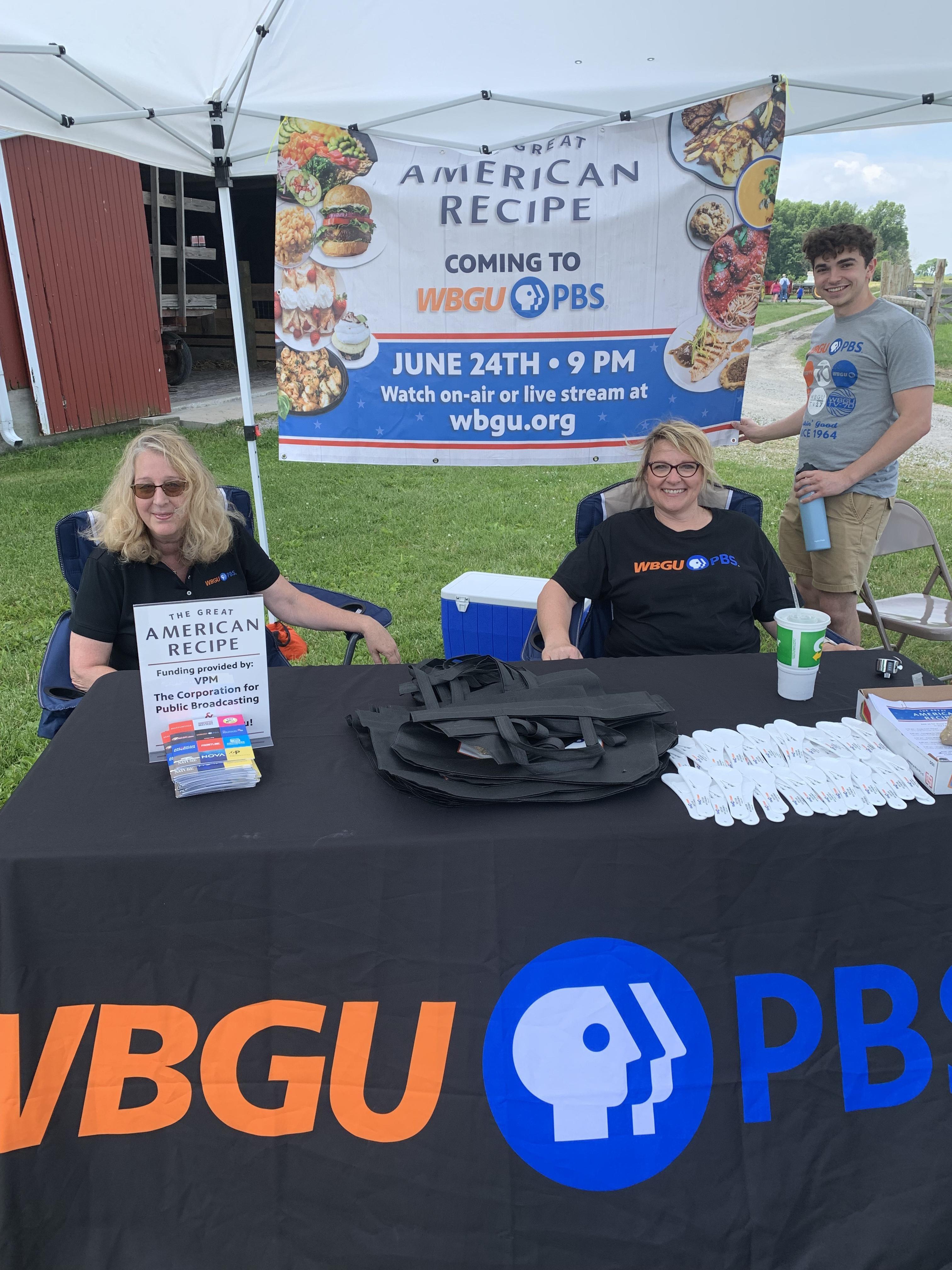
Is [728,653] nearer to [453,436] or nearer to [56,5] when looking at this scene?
[453,436]

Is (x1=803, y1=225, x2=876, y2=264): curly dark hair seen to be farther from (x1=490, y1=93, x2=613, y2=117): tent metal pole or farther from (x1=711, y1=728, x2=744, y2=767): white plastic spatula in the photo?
(x1=711, y1=728, x2=744, y2=767): white plastic spatula

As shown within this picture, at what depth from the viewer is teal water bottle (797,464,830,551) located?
9.89 feet

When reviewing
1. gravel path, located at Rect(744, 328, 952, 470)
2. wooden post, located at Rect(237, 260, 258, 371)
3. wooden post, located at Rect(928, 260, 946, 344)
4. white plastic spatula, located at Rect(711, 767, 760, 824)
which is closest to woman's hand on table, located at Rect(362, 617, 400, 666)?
white plastic spatula, located at Rect(711, 767, 760, 824)

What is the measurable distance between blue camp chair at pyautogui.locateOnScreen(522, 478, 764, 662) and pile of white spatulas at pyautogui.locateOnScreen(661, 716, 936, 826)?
945mm

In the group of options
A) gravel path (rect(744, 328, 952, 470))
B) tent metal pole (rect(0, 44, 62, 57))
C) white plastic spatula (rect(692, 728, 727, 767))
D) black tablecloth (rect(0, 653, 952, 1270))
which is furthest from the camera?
gravel path (rect(744, 328, 952, 470))

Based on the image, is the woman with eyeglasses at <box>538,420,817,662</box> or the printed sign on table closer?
the printed sign on table

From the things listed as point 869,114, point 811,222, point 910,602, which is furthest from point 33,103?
point 811,222

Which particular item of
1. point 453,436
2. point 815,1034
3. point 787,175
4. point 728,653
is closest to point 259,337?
point 453,436

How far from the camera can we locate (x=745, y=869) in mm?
1377

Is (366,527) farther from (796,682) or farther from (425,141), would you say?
(796,682)

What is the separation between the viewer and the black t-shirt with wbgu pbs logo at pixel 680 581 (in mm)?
2318

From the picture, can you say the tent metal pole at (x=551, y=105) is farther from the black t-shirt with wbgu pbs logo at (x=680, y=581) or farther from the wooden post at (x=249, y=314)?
the wooden post at (x=249, y=314)

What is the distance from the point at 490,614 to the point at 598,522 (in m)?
0.61

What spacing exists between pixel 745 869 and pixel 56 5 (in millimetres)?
3032
